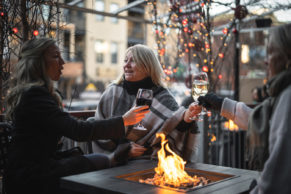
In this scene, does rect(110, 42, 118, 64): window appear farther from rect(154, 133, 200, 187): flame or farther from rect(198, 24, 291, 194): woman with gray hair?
rect(198, 24, 291, 194): woman with gray hair

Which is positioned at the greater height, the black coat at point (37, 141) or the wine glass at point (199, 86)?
the wine glass at point (199, 86)

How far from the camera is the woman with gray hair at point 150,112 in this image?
2.80 m

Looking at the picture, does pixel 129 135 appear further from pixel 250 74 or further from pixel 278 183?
pixel 250 74

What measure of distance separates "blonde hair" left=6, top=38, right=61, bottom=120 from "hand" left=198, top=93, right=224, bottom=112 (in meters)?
0.91

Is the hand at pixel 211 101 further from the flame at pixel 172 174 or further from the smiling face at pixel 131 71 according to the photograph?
the smiling face at pixel 131 71

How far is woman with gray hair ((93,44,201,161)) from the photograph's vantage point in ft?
9.18

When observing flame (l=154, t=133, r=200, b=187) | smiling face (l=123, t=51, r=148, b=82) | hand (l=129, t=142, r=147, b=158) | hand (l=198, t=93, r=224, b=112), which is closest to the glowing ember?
flame (l=154, t=133, r=200, b=187)

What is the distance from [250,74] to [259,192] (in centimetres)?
922

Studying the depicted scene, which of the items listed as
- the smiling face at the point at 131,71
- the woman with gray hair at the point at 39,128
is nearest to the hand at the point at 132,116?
the woman with gray hair at the point at 39,128

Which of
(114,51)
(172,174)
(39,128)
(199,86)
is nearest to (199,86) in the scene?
(199,86)

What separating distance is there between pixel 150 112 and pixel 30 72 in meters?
1.23

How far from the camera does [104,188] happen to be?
1.64 metres

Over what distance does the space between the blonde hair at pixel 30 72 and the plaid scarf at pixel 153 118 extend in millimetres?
1015

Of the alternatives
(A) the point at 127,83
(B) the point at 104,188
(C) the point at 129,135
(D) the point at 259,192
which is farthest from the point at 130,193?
(A) the point at 127,83
